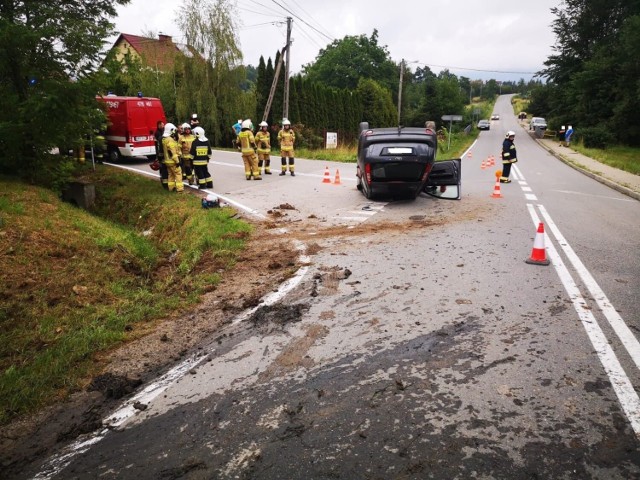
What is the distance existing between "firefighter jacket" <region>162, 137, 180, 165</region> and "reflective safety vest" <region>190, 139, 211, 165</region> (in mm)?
397

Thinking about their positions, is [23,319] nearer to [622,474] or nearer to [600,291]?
[622,474]

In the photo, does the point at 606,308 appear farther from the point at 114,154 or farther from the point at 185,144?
the point at 114,154

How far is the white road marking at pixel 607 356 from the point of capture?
2867 mm

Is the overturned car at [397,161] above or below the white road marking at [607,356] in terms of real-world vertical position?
above

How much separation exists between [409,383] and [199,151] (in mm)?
9593

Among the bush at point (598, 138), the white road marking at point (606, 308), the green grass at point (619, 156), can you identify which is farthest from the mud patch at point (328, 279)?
the bush at point (598, 138)

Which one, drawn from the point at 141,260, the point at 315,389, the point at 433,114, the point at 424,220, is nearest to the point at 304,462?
the point at 315,389

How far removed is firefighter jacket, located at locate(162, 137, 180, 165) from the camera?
11.1 meters

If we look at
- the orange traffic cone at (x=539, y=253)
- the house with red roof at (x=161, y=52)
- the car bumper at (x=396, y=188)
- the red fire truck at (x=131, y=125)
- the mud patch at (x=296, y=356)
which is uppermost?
the house with red roof at (x=161, y=52)

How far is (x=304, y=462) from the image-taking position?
97.0 inches

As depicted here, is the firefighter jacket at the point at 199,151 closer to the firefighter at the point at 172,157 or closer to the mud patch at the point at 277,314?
the firefighter at the point at 172,157

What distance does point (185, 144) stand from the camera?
38.9ft

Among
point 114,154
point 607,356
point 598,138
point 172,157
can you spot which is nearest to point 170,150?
point 172,157

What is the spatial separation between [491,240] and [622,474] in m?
5.01
